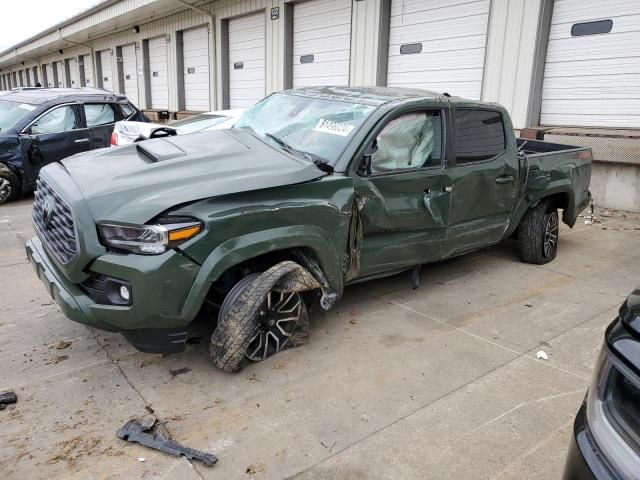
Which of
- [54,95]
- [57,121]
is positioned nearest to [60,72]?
[54,95]

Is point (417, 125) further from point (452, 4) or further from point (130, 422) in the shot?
point (452, 4)

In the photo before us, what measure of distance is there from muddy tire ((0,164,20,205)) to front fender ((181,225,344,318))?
6.93 meters

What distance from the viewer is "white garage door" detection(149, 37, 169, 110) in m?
20.2

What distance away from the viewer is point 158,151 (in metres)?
3.57

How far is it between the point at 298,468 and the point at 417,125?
2814mm

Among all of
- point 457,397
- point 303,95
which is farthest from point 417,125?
point 457,397

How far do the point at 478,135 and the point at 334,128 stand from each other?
152 cm

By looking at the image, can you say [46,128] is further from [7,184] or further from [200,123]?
[200,123]

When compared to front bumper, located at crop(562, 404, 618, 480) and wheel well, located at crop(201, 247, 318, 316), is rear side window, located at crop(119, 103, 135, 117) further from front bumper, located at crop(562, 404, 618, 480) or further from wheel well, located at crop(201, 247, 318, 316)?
front bumper, located at crop(562, 404, 618, 480)

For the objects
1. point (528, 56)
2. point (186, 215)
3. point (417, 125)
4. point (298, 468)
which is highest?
point (528, 56)

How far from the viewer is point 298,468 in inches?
98.5

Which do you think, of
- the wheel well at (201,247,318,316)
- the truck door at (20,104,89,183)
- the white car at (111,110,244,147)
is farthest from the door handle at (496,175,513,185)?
the truck door at (20,104,89,183)

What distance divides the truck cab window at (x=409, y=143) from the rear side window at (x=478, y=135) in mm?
258

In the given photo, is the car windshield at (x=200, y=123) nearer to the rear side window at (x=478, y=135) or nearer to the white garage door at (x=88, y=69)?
the rear side window at (x=478, y=135)
